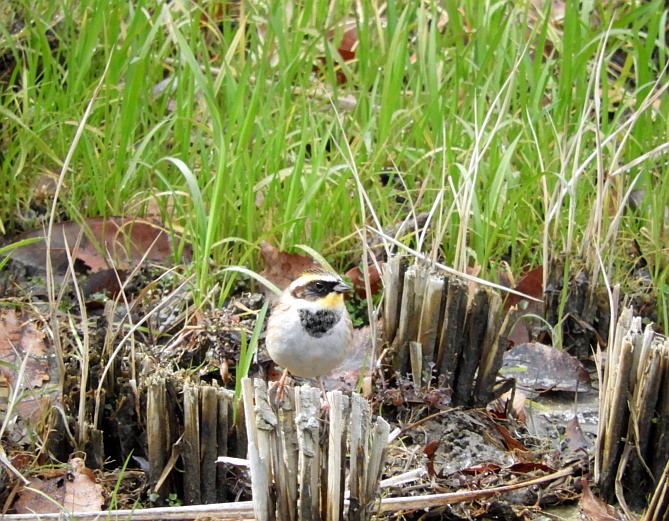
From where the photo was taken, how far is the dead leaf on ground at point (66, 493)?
3.96 metres

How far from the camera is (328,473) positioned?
3547 mm

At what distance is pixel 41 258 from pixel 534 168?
106 inches

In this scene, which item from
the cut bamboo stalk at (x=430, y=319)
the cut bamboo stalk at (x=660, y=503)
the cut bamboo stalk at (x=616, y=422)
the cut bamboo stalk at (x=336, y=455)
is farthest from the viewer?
the cut bamboo stalk at (x=430, y=319)

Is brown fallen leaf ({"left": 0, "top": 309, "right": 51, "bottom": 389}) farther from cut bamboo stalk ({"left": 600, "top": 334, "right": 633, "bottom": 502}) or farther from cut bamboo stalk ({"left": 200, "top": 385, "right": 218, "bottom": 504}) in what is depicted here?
cut bamboo stalk ({"left": 600, "top": 334, "right": 633, "bottom": 502})

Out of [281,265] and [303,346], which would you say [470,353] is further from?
[281,265]

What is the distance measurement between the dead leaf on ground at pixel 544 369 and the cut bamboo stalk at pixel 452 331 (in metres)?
0.38

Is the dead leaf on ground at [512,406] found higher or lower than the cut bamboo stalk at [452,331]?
lower

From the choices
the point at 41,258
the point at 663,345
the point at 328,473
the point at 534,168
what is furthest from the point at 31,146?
the point at 663,345

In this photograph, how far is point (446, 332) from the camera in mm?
4828

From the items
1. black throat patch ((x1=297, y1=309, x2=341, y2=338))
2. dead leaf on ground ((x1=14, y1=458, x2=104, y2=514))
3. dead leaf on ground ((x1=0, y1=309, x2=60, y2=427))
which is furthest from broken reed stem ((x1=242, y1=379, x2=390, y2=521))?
dead leaf on ground ((x1=0, y1=309, x2=60, y2=427))

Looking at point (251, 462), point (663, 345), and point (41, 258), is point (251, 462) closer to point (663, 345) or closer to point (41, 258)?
point (663, 345)

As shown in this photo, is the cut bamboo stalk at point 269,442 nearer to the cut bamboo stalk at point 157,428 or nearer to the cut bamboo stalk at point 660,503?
the cut bamboo stalk at point 157,428

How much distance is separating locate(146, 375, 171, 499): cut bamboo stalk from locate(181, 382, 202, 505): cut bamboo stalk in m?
0.08

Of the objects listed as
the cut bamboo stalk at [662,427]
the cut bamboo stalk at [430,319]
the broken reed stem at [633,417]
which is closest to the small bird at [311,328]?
the cut bamboo stalk at [430,319]
